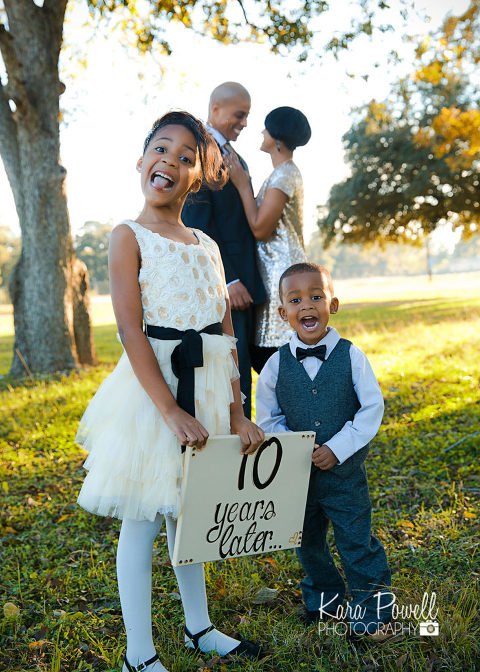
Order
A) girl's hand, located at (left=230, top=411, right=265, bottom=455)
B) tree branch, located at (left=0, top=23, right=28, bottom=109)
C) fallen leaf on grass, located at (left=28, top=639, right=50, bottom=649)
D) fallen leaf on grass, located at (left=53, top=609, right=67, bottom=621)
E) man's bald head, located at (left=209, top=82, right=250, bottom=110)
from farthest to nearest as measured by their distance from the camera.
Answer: tree branch, located at (left=0, top=23, right=28, bottom=109) < man's bald head, located at (left=209, top=82, right=250, bottom=110) < fallen leaf on grass, located at (left=53, top=609, right=67, bottom=621) < fallen leaf on grass, located at (left=28, top=639, right=50, bottom=649) < girl's hand, located at (left=230, top=411, right=265, bottom=455)

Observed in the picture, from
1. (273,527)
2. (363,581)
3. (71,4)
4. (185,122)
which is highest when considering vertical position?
(71,4)

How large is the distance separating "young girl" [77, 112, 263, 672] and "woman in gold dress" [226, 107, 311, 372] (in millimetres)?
812

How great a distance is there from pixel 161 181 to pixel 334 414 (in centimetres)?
101

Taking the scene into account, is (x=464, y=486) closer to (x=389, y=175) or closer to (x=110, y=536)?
(x=110, y=536)

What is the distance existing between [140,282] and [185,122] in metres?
0.59

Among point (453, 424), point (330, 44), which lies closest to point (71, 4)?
point (330, 44)

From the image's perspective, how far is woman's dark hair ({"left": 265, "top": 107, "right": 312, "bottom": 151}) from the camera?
10.2ft

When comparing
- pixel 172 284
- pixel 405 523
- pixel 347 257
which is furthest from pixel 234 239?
pixel 347 257

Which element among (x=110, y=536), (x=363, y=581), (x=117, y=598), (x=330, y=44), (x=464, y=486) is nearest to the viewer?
(x=363, y=581)

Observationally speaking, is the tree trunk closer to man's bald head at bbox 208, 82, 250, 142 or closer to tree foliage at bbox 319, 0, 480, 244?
man's bald head at bbox 208, 82, 250, 142

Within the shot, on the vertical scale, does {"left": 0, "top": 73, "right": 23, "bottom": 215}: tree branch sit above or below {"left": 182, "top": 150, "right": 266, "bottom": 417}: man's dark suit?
above

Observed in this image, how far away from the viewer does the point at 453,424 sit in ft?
17.0

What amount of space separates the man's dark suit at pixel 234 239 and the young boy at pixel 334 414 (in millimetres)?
589

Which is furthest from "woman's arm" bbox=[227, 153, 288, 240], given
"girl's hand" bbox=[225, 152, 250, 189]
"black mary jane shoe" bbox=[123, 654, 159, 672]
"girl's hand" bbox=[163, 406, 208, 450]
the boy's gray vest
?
"black mary jane shoe" bbox=[123, 654, 159, 672]
